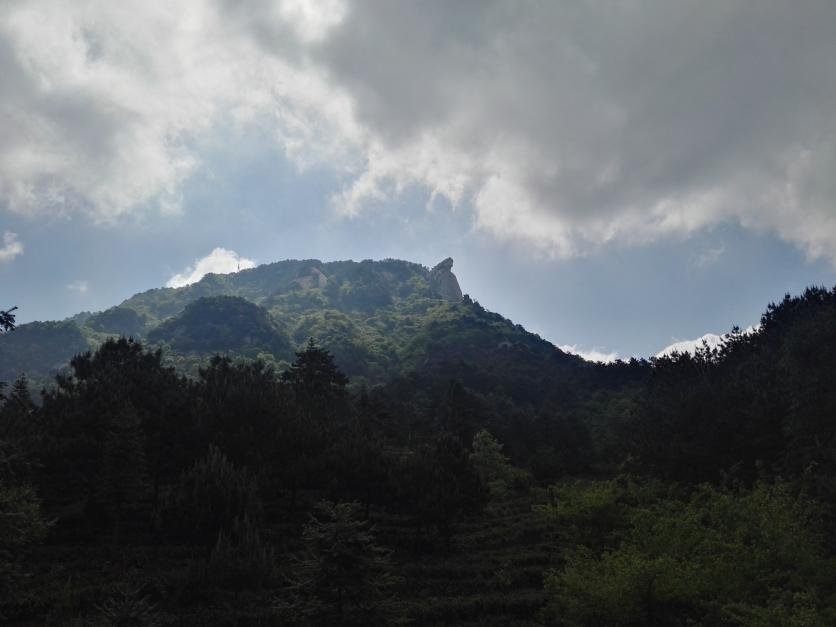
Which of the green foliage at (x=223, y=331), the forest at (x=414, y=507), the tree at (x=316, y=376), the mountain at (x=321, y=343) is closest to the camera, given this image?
the forest at (x=414, y=507)

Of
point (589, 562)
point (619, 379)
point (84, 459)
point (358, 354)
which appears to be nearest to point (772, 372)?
point (589, 562)

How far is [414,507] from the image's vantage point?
107ft

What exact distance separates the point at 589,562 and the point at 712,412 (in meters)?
25.5

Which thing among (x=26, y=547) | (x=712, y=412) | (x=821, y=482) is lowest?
(x=26, y=547)

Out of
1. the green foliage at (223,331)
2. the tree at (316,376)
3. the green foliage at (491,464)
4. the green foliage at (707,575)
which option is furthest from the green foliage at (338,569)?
the green foliage at (223,331)

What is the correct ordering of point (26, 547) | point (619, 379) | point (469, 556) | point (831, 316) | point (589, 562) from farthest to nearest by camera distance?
1. point (619, 379)
2. point (831, 316)
3. point (469, 556)
4. point (26, 547)
5. point (589, 562)

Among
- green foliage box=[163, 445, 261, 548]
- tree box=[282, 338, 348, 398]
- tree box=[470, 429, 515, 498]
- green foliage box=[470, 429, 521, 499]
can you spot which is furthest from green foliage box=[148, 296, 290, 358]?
green foliage box=[163, 445, 261, 548]

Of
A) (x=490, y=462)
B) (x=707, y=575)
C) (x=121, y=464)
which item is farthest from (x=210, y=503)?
(x=490, y=462)

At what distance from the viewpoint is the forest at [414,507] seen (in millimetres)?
16141

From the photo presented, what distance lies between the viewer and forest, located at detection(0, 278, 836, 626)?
16.1m

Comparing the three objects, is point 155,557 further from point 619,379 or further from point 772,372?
point 619,379

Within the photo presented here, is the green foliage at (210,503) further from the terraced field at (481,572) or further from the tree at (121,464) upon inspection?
the terraced field at (481,572)

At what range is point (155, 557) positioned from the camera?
26984 mm

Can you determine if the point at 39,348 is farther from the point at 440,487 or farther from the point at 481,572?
the point at 481,572
